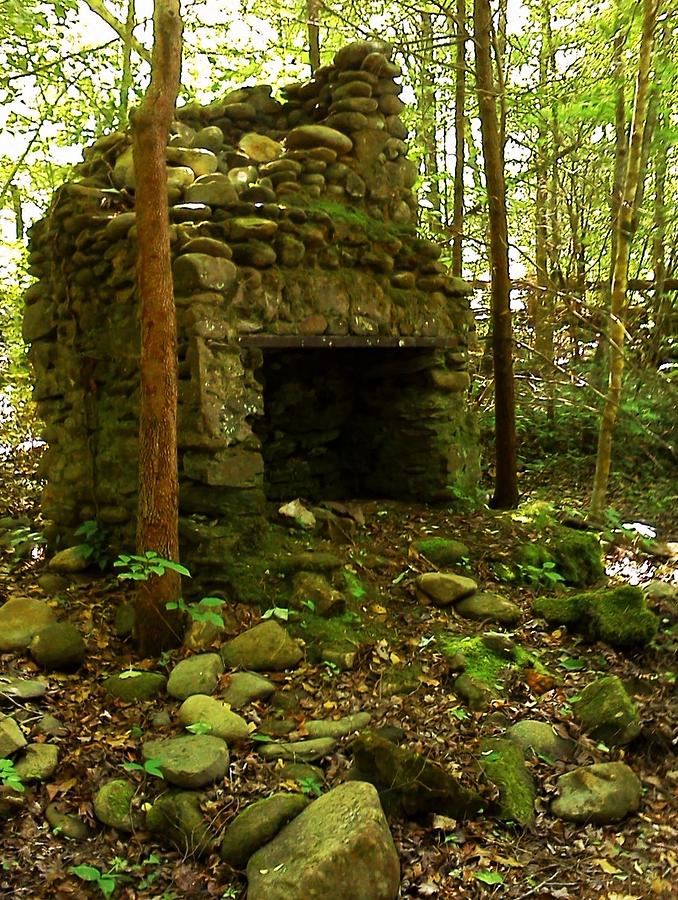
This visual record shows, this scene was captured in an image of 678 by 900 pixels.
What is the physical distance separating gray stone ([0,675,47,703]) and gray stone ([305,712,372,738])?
1.31 metres

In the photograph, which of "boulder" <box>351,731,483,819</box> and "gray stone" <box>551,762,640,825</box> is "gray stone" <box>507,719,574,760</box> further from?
"boulder" <box>351,731,483,819</box>

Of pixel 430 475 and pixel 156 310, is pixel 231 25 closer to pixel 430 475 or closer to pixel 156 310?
pixel 430 475

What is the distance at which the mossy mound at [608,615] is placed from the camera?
4438mm

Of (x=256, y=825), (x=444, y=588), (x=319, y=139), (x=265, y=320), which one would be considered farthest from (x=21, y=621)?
(x=319, y=139)

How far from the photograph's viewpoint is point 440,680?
3.99 meters

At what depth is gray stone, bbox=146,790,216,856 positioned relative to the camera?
2812 mm

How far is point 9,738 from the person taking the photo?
10.0ft

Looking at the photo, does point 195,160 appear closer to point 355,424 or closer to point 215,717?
point 355,424

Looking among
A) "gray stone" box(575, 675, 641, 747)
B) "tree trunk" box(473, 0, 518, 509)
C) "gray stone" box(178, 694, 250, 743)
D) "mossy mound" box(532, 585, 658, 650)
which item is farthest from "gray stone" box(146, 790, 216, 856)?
"tree trunk" box(473, 0, 518, 509)

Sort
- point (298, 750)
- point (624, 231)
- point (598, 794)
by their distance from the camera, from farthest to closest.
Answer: point (624, 231) < point (298, 750) < point (598, 794)

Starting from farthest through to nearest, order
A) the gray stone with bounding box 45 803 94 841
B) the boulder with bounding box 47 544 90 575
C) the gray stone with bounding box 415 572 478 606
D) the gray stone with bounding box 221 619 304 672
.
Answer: the boulder with bounding box 47 544 90 575
the gray stone with bounding box 415 572 478 606
the gray stone with bounding box 221 619 304 672
the gray stone with bounding box 45 803 94 841

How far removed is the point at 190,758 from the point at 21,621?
5.08 ft

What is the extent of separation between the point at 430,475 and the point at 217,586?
2.44 meters

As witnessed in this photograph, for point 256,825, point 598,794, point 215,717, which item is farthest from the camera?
point 215,717
